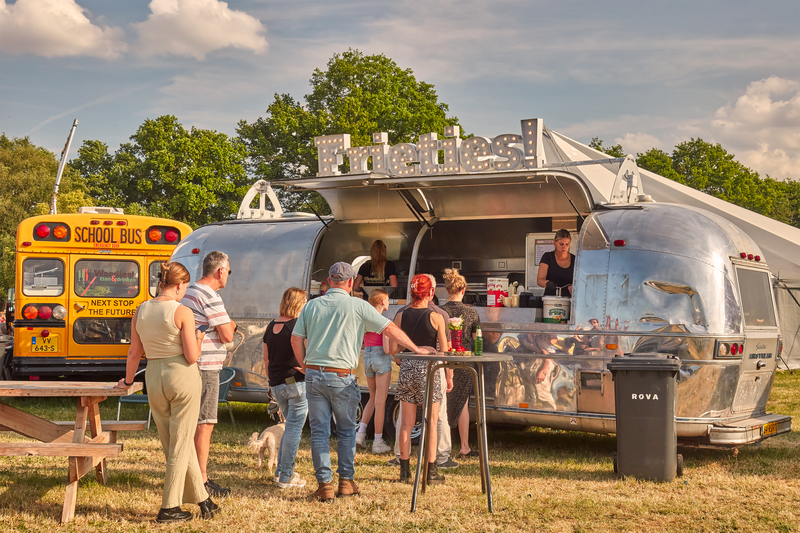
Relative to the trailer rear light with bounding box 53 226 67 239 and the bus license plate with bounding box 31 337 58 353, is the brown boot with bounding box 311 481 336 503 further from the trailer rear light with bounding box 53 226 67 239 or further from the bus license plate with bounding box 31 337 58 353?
the trailer rear light with bounding box 53 226 67 239

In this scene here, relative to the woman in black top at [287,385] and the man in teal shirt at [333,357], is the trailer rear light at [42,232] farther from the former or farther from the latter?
the man in teal shirt at [333,357]

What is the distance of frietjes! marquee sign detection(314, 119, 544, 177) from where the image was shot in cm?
730

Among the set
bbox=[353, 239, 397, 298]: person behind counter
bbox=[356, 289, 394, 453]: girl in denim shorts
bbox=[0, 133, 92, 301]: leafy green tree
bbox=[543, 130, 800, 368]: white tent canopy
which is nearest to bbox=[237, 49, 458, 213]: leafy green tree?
bbox=[0, 133, 92, 301]: leafy green tree

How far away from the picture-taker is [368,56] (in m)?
32.3

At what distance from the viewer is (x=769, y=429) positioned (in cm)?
708

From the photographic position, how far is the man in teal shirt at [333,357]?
5.47 metres

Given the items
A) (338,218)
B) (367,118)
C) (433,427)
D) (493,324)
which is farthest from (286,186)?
(367,118)

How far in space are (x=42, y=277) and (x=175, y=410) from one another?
7.39 m

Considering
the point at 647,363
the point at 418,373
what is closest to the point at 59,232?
the point at 418,373

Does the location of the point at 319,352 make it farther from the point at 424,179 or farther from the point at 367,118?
the point at 367,118

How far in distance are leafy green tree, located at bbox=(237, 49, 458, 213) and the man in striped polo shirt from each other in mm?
22083

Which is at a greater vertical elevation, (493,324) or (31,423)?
(493,324)

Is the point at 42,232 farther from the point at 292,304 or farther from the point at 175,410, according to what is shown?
the point at 175,410

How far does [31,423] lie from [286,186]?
3.52 metres
